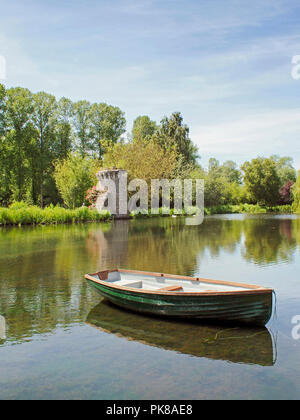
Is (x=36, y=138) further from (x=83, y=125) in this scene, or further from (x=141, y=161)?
(x=141, y=161)

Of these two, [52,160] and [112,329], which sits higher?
[52,160]

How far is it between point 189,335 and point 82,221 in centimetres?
3166

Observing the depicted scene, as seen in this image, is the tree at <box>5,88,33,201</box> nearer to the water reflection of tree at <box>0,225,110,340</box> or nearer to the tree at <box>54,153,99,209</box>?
the tree at <box>54,153,99,209</box>

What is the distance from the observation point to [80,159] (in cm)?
4441

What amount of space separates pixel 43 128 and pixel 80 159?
1355 centimetres

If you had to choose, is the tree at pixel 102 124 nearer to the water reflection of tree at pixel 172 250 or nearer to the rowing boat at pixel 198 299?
the water reflection of tree at pixel 172 250

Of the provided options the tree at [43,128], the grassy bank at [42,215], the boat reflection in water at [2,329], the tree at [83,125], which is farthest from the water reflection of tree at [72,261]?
the tree at [83,125]

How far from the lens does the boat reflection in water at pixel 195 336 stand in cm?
644

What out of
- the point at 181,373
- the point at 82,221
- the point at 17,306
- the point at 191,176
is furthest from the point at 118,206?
the point at 181,373

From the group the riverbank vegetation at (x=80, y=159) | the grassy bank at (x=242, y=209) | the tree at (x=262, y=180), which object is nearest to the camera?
the riverbank vegetation at (x=80, y=159)

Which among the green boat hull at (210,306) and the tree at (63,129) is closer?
the green boat hull at (210,306)

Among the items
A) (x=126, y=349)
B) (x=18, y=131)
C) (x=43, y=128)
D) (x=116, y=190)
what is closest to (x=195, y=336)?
(x=126, y=349)
